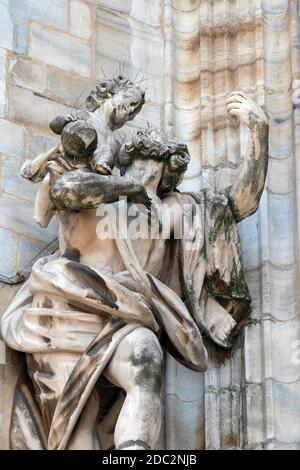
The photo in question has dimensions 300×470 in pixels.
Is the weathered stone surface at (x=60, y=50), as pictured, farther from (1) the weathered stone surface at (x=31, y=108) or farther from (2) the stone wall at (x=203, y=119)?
(1) the weathered stone surface at (x=31, y=108)

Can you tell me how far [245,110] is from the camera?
9078 millimetres

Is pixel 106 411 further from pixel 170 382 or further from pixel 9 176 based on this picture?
Result: pixel 9 176

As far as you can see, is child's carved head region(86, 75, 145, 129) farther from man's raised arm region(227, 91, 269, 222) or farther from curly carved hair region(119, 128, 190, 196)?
man's raised arm region(227, 91, 269, 222)

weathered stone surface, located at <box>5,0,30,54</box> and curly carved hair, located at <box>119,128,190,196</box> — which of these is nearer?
curly carved hair, located at <box>119,128,190,196</box>

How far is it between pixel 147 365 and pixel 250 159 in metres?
1.11

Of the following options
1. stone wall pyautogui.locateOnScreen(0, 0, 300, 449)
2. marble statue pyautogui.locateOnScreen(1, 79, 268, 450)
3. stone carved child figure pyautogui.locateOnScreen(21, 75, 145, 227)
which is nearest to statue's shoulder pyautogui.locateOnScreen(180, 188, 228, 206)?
marble statue pyautogui.locateOnScreen(1, 79, 268, 450)

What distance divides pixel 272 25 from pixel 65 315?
1.96 meters

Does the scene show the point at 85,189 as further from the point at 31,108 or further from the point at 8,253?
the point at 31,108

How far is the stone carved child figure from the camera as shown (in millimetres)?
8734

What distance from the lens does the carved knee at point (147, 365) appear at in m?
8.37

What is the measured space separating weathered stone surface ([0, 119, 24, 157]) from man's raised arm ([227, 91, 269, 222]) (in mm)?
861

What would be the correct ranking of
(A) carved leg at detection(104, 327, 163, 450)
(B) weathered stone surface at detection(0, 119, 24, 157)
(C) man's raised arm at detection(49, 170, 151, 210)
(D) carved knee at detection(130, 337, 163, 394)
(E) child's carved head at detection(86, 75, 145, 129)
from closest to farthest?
(A) carved leg at detection(104, 327, 163, 450), (D) carved knee at detection(130, 337, 163, 394), (C) man's raised arm at detection(49, 170, 151, 210), (E) child's carved head at detection(86, 75, 145, 129), (B) weathered stone surface at detection(0, 119, 24, 157)

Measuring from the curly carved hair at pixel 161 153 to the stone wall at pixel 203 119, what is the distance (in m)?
0.49

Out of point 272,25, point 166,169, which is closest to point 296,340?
point 166,169
